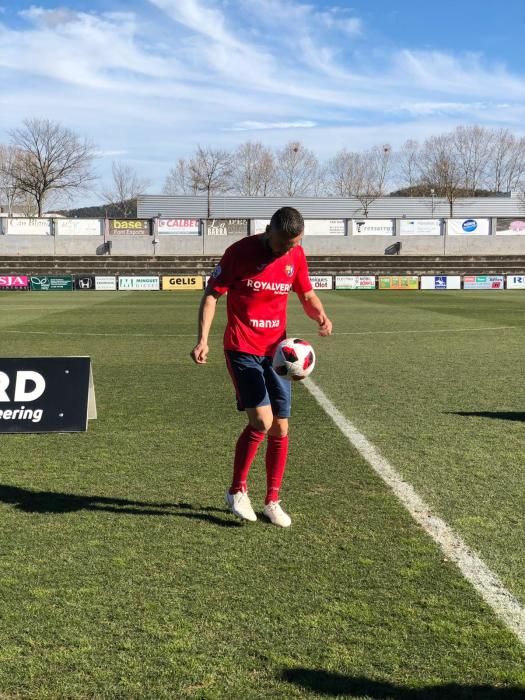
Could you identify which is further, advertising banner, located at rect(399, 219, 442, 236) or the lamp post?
advertising banner, located at rect(399, 219, 442, 236)

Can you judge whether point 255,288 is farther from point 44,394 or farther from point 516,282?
point 516,282

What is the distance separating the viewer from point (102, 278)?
1678 inches

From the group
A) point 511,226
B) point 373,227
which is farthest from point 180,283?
point 511,226

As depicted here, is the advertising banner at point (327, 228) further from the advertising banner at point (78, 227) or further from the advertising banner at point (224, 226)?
the advertising banner at point (78, 227)

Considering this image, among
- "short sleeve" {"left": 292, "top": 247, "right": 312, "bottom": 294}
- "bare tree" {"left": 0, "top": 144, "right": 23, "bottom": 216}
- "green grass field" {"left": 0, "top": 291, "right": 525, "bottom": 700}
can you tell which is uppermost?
"bare tree" {"left": 0, "top": 144, "right": 23, "bottom": 216}

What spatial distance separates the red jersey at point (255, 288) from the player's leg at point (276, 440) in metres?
0.22

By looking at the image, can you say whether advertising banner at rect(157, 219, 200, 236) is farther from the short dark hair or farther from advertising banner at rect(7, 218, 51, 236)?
the short dark hair

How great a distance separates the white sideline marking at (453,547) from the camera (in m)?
3.39

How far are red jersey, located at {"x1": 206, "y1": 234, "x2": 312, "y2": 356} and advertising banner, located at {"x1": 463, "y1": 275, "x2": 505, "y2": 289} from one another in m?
40.1

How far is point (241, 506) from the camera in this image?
15.4 feet

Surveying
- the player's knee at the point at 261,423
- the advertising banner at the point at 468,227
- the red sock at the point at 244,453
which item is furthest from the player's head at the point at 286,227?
the advertising banner at the point at 468,227

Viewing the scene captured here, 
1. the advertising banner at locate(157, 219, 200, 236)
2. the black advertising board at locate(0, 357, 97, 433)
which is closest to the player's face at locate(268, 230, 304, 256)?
the black advertising board at locate(0, 357, 97, 433)

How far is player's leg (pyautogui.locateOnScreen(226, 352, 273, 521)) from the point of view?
14.9 feet

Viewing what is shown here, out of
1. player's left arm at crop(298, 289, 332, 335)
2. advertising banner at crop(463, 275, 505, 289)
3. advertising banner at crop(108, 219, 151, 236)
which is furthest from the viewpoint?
advertising banner at crop(108, 219, 151, 236)
